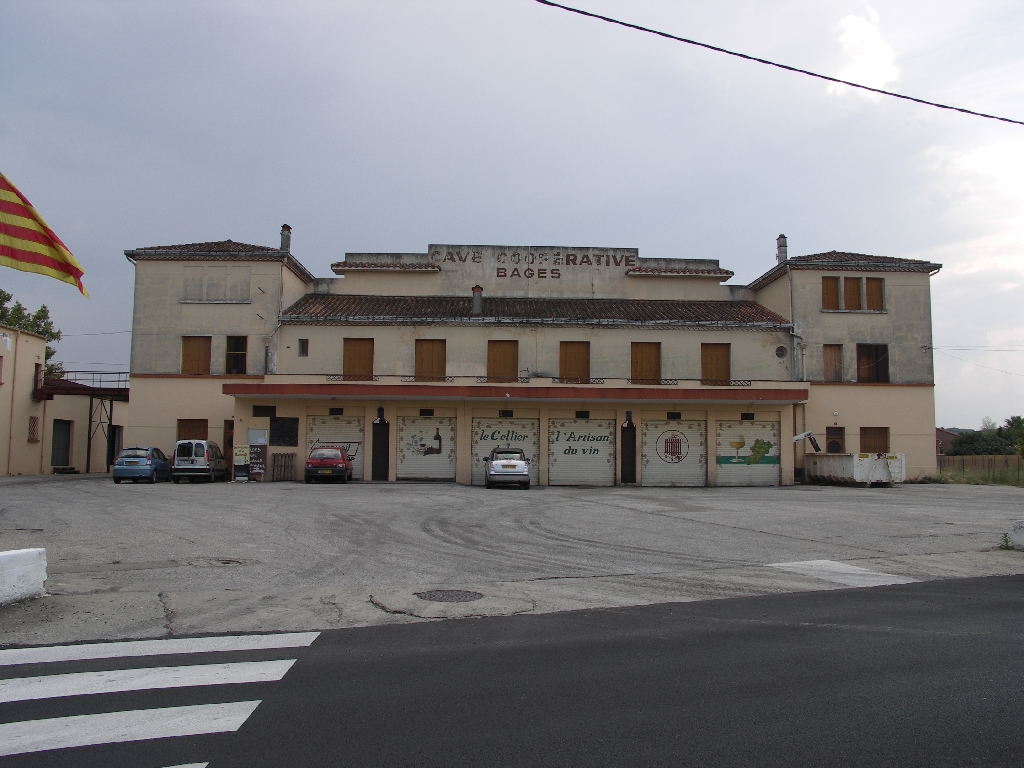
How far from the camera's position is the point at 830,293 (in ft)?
115

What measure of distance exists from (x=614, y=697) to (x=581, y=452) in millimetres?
27527

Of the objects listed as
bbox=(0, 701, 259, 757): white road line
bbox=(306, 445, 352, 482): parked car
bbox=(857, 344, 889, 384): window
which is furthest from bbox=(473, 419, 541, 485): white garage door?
bbox=(0, 701, 259, 757): white road line

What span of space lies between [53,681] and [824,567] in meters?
9.05

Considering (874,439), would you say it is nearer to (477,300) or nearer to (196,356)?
(477,300)

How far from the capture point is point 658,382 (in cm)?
3334

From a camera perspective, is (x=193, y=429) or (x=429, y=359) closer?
(x=429, y=359)

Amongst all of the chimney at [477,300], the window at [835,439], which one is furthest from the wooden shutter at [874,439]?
the chimney at [477,300]

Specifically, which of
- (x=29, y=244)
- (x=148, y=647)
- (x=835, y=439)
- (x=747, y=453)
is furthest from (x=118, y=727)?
(x=835, y=439)

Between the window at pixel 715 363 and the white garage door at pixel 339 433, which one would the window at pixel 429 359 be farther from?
the window at pixel 715 363

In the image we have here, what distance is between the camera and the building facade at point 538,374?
31547 mm

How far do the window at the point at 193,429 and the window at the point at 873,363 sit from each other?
29.2 metres

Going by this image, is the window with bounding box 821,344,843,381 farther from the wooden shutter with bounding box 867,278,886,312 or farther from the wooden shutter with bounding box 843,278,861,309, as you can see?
the wooden shutter with bounding box 867,278,886,312

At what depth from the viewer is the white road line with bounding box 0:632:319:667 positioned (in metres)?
5.87

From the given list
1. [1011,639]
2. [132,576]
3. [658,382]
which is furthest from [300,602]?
[658,382]
